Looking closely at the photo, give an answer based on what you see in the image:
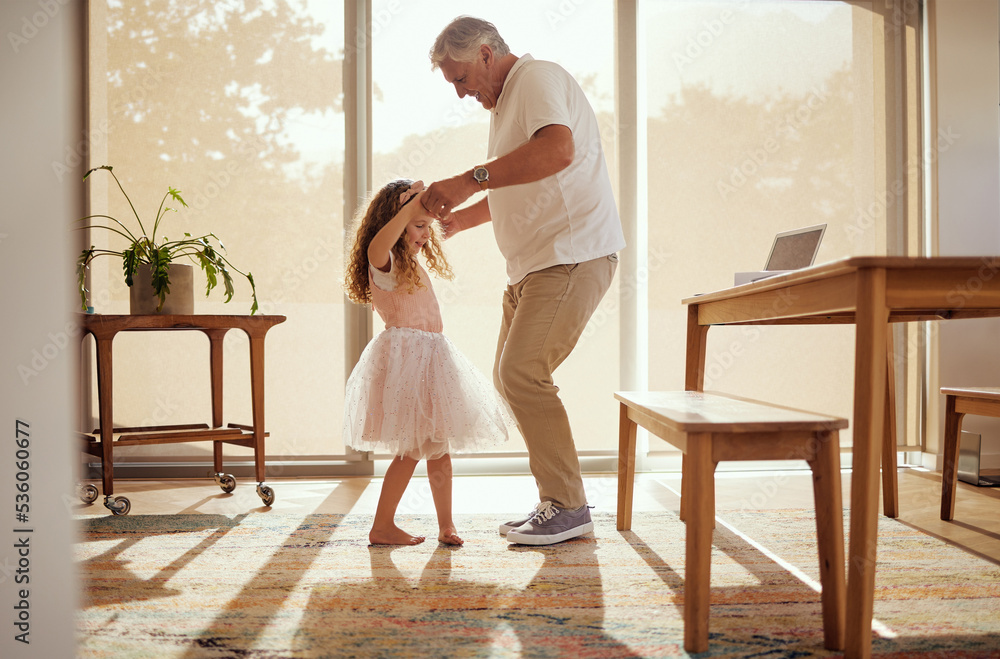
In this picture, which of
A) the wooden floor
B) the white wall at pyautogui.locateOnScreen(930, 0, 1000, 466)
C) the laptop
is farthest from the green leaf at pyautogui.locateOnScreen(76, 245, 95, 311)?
the white wall at pyautogui.locateOnScreen(930, 0, 1000, 466)

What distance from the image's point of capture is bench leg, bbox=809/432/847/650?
1.20 metres

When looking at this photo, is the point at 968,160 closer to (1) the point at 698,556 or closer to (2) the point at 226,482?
(1) the point at 698,556

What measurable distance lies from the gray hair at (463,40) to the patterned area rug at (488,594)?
1.38 m

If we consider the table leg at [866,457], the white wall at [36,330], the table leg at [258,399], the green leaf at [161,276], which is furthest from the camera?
the table leg at [258,399]

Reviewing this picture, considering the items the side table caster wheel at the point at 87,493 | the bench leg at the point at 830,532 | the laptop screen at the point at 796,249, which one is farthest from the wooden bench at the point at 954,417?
the side table caster wheel at the point at 87,493

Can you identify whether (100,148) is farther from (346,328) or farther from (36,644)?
(36,644)

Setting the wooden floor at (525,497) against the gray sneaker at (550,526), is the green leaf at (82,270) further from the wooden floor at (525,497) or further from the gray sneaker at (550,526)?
the gray sneaker at (550,526)

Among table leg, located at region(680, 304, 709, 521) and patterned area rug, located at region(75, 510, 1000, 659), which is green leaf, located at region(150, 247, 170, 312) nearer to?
patterned area rug, located at region(75, 510, 1000, 659)

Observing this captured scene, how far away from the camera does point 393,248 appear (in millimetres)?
1896

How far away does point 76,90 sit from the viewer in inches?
116

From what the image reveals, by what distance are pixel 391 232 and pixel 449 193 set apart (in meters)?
0.20

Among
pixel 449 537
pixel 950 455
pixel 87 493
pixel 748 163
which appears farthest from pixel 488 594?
pixel 748 163

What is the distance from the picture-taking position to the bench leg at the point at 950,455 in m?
2.09

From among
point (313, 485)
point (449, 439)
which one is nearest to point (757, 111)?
point (449, 439)
